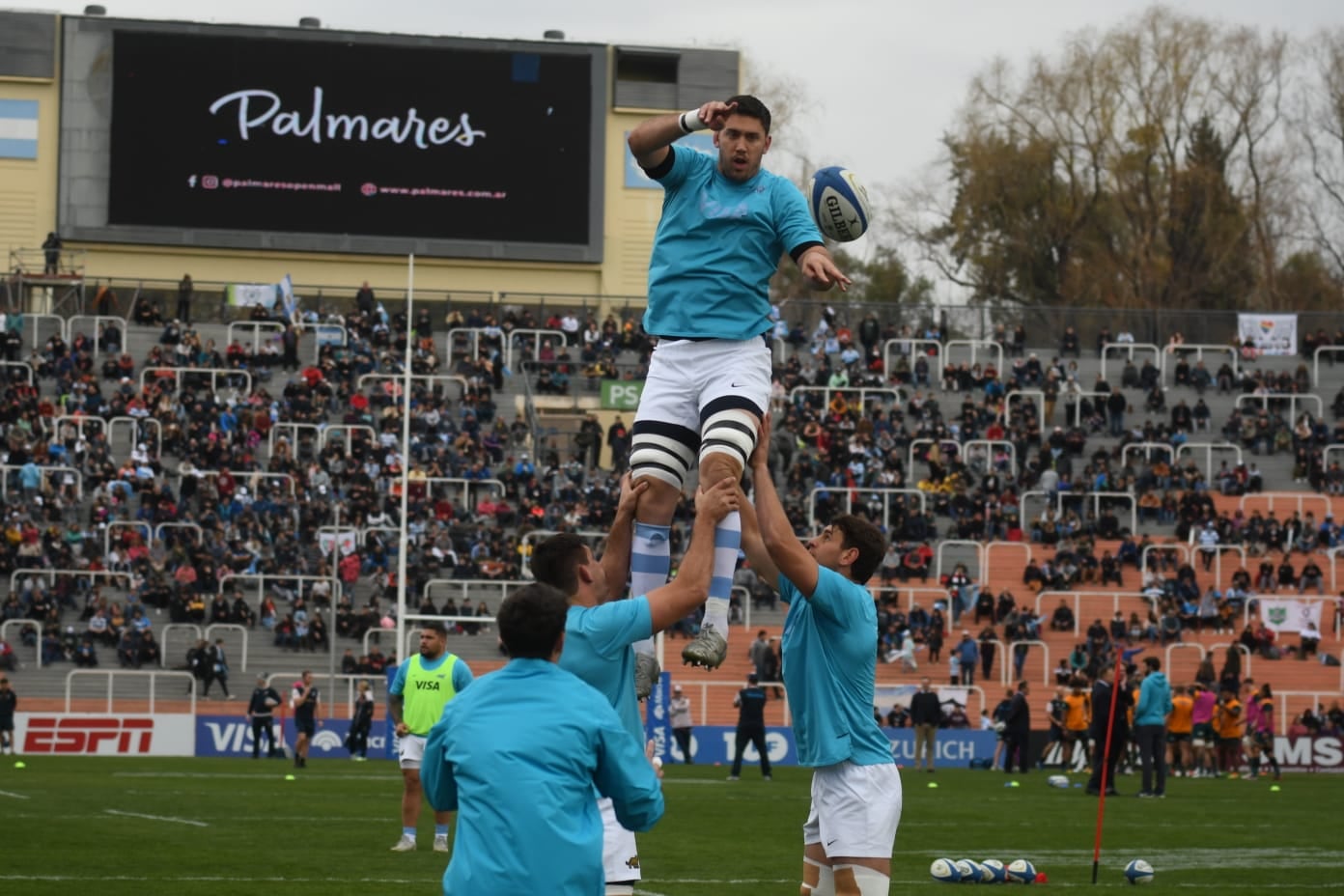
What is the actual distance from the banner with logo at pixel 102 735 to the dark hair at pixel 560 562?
1137 inches

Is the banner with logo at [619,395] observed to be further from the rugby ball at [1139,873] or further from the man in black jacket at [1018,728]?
the rugby ball at [1139,873]

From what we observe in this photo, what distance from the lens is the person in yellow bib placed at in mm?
17578

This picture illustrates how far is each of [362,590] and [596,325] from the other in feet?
48.6

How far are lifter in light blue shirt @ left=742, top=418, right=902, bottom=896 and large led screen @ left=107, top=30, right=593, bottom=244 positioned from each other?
161ft

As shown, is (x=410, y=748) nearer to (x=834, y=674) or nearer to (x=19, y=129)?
(x=834, y=674)

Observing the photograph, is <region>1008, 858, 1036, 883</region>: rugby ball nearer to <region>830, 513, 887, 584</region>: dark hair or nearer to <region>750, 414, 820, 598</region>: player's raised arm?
<region>830, 513, 887, 584</region>: dark hair

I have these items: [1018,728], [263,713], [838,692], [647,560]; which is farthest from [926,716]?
[647,560]

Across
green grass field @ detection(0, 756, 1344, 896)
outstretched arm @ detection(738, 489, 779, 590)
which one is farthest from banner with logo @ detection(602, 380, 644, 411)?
outstretched arm @ detection(738, 489, 779, 590)

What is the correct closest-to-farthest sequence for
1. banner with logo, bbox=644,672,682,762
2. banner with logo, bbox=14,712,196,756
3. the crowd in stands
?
banner with logo, bbox=644,672,682,762
banner with logo, bbox=14,712,196,756
the crowd in stands

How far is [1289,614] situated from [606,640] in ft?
120

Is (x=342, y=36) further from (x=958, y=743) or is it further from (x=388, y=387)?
(x=958, y=743)

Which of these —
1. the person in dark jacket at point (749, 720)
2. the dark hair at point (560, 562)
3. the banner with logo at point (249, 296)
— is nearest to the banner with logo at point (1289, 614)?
the person in dark jacket at point (749, 720)

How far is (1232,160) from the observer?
236 feet

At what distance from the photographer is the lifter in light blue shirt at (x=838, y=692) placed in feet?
32.3
